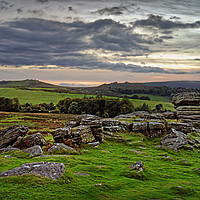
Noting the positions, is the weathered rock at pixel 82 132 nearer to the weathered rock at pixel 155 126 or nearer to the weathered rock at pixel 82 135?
the weathered rock at pixel 82 135

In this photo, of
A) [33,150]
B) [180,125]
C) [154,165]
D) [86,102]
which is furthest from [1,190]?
[86,102]

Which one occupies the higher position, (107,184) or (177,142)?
(107,184)

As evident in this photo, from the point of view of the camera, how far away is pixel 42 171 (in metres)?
14.3

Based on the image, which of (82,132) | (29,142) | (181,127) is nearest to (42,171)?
(29,142)

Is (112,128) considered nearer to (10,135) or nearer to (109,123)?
(109,123)

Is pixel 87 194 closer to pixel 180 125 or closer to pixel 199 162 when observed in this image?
pixel 199 162

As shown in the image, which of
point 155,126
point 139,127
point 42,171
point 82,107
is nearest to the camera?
point 42,171

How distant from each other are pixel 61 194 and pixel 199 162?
23610mm

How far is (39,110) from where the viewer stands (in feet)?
463

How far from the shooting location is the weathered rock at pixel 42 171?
1408 cm

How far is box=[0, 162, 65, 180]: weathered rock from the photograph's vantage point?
14.1 metres

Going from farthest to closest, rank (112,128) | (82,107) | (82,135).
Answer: (82,107) → (112,128) → (82,135)

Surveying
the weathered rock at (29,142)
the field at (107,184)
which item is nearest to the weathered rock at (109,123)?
the weathered rock at (29,142)

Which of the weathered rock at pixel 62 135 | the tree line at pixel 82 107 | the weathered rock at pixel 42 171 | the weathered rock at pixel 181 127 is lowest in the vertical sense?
the tree line at pixel 82 107
